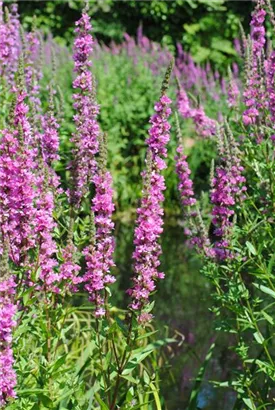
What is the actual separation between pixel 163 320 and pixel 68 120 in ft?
14.5

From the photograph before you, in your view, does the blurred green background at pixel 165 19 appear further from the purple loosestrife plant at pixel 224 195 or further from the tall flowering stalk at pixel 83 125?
the tall flowering stalk at pixel 83 125

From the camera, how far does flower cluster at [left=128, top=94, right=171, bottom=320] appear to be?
10.9ft

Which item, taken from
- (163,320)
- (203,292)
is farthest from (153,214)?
(203,292)

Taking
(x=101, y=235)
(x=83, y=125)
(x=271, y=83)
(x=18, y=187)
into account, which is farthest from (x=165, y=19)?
(x=18, y=187)

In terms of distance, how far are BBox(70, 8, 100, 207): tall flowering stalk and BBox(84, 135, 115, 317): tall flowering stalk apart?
1.34ft

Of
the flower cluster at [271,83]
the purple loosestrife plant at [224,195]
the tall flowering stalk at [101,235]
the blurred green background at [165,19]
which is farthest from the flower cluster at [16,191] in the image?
the blurred green background at [165,19]

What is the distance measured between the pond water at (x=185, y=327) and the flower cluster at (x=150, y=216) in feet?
5.55

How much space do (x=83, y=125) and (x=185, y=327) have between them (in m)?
4.08

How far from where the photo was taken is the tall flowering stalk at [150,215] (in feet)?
10.9

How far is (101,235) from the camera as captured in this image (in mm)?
3564

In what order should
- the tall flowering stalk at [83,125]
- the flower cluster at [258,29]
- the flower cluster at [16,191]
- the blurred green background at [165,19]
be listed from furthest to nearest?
the blurred green background at [165,19] < the flower cluster at [258,29] < the tall flowering stalk at [83,125] < the flower cluster at [16,191]

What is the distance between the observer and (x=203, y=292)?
28.6 ft

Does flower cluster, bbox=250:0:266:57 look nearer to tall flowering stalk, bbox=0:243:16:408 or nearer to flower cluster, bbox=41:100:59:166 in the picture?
flower cluster, bbox=41:100:59:166

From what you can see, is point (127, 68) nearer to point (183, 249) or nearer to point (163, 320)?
point (183, 249)
